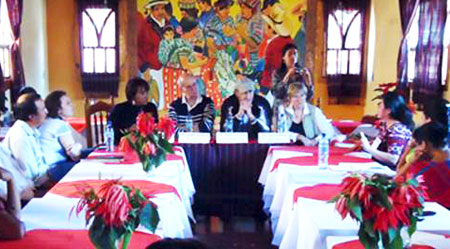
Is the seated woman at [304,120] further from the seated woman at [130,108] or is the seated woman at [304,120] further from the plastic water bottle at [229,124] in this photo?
the seated woman at [130,108]

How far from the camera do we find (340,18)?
320 inches

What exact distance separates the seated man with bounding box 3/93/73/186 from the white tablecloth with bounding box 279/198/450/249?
194 centimetres

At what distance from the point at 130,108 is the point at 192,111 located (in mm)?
593

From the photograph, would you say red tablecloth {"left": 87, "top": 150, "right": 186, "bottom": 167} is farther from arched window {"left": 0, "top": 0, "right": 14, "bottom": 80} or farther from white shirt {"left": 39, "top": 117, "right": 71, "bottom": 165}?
arched window {"left": 0, "top": 0, "right": 14, "bottom": 80}

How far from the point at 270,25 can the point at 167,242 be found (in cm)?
743

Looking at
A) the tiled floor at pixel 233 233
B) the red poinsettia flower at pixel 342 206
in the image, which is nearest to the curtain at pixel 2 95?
the tiled floor at pixel 233 233

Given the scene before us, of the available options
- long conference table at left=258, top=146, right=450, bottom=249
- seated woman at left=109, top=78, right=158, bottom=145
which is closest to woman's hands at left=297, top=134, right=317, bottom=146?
long conference table at left=258, top=146, right=450, bottom=249

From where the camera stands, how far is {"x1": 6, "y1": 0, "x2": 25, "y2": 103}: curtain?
257 inches

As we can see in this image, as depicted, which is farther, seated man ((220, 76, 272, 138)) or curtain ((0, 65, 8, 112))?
curtain ((0, 65, 8, 112))

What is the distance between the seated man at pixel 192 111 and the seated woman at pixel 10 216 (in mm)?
2875

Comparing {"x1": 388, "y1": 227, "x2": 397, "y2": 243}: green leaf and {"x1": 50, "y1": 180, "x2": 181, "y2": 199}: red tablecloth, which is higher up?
{"x1": 388, "y1": 227, "x2": 397, "y2": 243}: green leaf

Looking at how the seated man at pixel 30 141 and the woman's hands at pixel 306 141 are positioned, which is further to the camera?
the woman's hands at pixel 306 141

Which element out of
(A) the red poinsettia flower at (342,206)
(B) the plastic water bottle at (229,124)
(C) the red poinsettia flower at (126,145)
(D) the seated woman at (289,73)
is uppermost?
(D) the seated woman at (289,73)

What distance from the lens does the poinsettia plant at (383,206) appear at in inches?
64.1
